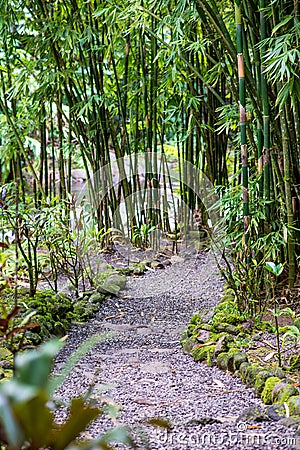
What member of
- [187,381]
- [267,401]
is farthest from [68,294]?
[267,401]

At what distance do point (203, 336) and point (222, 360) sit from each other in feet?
1.00

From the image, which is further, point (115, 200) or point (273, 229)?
point (115, 200)

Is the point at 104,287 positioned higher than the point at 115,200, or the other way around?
the point at 115,200

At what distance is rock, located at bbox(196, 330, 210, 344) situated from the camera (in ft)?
8.09

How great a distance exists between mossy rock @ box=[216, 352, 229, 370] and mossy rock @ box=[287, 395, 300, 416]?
1.71 ft

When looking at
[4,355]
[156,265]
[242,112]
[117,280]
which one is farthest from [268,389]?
[156,265]

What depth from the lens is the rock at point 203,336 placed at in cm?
246

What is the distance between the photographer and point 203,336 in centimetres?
249

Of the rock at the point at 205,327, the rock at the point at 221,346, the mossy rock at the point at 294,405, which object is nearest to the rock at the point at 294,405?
the mossy rock at the point at 294,405

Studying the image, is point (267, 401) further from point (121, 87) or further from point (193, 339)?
point (121, 87)

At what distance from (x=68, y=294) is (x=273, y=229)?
1332 millimetres

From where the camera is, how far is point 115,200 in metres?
4.42

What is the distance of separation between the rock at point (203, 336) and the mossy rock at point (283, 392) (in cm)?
70

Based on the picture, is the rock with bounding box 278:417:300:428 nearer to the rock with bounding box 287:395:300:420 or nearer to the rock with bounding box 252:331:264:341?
the rock with bounding box 287:395:300:420
